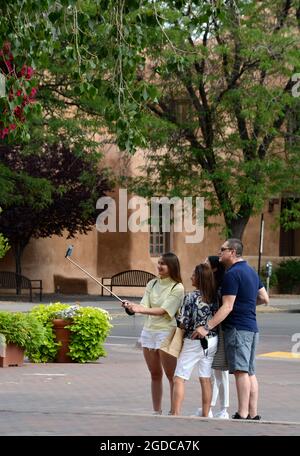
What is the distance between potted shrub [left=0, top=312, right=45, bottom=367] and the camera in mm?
16547

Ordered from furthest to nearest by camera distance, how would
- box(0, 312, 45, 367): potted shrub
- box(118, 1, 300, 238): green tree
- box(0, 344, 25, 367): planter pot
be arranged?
box(118, 1, 300, 238): green tree < box(0, 344, 25, 367): planter pot < box(0, 312, 45, 367): potted shrub

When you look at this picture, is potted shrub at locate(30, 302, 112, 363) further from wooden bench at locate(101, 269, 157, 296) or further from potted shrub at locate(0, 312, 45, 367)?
wooden bench at locate(101, 269, 157, 296)

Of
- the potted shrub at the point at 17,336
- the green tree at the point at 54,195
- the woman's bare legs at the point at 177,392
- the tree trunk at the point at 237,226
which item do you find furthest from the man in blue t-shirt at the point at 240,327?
the tree trunk at the point at 237,226

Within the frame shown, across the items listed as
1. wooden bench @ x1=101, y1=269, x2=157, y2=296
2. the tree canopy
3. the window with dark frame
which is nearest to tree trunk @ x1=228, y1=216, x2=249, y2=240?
the tree canopy

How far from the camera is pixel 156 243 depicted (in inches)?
1644

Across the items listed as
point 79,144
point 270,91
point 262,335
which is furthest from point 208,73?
point 262,335

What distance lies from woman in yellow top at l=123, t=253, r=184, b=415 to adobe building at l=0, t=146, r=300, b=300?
24520mm

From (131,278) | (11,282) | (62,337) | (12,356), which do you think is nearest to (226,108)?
(131,278)

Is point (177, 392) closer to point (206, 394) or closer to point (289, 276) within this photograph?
point (206, 394)

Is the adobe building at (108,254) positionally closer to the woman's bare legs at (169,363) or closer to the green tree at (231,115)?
the green tree at (231,115)

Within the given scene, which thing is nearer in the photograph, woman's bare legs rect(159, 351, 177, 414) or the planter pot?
woman's bare legs rect(159, 351, 177, 414)

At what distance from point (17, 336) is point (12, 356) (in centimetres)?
39

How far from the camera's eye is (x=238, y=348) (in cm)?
1123

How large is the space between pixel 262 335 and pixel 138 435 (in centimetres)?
1470
